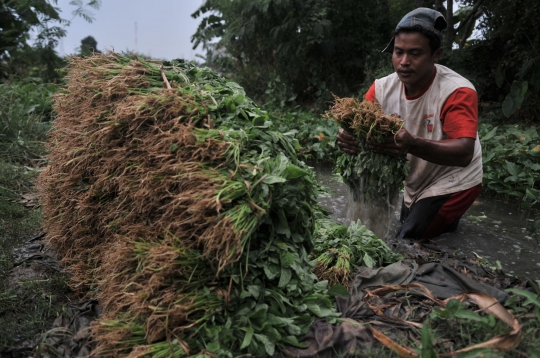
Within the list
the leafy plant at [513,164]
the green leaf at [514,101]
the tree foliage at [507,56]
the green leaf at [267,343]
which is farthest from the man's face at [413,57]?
the tree foliage at [507,56]

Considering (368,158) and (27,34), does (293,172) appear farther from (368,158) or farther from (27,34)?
(27,34)

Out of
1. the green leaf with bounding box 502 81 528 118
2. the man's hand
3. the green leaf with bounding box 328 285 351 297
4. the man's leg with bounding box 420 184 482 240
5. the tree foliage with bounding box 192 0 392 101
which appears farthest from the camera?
the tree foliage with bounding box 192 0 392 101

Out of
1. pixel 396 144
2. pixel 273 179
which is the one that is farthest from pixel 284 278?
pixel 396 144

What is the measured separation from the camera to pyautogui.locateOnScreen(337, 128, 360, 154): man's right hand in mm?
3465

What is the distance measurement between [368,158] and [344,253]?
855 mm

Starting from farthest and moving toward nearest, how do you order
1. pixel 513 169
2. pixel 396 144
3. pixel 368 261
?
1. pixel 513 169
2. pixel 396 144
3. pixel 368 261

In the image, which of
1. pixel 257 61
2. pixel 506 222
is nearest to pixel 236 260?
pixel 506 222

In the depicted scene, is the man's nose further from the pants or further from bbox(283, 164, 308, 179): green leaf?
bbox(283, 164, 308, 179): green leaf

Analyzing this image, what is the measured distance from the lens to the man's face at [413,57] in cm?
343

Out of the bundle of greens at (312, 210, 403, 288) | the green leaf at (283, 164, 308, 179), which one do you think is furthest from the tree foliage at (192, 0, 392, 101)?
the green leaf at (283, 164, 308, 179)

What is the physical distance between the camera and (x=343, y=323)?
2289 millimetres

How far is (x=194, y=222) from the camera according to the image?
6.79ft

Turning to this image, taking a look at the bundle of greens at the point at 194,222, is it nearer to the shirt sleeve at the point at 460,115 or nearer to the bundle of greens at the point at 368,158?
the bundle of greens at the point at 368,158

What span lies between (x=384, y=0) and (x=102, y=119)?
27.2ft
